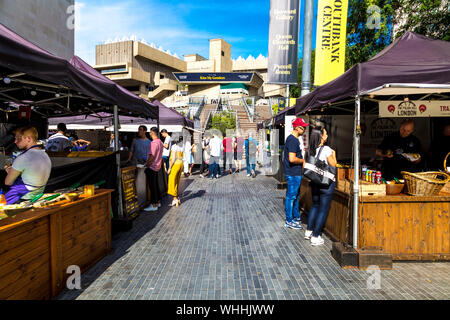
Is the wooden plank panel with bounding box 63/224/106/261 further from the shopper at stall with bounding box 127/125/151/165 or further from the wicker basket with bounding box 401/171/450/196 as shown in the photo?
the wicker basket with bounding box 401/171/450/196

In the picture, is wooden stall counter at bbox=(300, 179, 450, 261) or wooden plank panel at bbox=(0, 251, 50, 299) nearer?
wooden plank panel at bbox=(0, 251, 50, 299)

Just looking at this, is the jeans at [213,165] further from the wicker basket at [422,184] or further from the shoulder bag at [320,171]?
the wicker basket at [422,184]

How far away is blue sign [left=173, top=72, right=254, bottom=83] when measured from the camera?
62.1 m

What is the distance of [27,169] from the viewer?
3283 mm

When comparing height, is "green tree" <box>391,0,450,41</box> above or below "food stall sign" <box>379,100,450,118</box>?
above

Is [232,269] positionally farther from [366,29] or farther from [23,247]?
[366,29]

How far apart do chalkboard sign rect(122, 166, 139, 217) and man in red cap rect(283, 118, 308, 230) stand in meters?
3.32

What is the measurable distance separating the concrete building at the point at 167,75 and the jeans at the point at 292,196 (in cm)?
5392

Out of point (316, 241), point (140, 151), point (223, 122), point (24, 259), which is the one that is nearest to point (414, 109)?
point (316, 241)

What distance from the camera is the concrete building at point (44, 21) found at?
14.2 m

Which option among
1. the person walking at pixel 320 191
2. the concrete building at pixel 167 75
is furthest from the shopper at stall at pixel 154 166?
the concrete building at pixel 167 75

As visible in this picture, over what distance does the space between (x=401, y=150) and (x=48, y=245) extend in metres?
5.15

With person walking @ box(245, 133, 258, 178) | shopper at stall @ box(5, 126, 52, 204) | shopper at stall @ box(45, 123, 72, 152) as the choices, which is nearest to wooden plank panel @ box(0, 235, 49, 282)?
shopper at stall @ box(5, 126, 52, 204)
